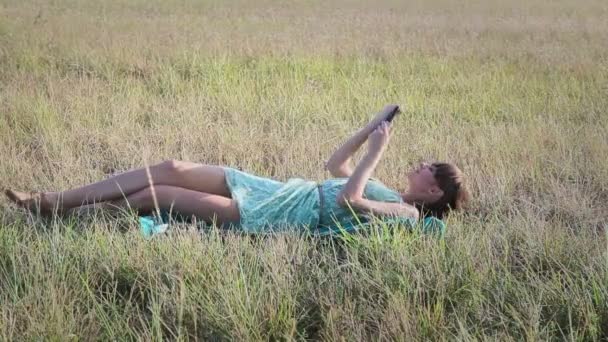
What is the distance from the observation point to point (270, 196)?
13.0 ft

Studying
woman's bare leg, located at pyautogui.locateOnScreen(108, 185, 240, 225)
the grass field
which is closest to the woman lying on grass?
woman's bare leg, located at pyautogui.locateOnScreen(108, 185, 240, 225)

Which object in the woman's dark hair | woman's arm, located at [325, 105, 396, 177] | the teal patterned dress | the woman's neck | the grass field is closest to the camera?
the grass field

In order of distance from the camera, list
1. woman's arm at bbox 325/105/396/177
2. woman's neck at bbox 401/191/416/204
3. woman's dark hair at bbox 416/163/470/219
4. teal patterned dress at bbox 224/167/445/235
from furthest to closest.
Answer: woman's arm at bbox 325/105/396/177 < woman's neck at bbox 401/191/416/204 < woman's dark hair at bbox 416/163/470/219 < teal patterned dress at bbox 224/167/445/235

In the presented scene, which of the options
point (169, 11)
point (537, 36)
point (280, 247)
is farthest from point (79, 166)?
point (169, 11)

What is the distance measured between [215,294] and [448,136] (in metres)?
3.57

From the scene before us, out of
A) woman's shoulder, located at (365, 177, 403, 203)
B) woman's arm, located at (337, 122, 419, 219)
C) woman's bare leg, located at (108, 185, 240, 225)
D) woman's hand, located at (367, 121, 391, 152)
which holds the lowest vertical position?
woman's bare leg, located at (108, 185, 240, 225)

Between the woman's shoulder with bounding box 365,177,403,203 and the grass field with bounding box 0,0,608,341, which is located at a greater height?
the woman's shoulder with bounding box 365,177,403,203

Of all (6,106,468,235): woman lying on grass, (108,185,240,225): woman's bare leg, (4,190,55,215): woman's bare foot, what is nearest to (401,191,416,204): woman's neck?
(6,106,468,235): woman lying on grass

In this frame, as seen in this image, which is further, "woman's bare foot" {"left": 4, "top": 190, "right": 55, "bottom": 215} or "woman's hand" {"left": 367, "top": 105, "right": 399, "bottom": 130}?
"woman's hand" {"left": 367, "top": 105, "right": 399, "bottom": 130}

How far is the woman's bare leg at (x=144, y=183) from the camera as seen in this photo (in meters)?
3.83

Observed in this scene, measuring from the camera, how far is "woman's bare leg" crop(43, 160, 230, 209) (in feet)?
12.6

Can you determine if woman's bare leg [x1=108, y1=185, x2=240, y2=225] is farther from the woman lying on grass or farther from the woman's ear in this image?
the woman's ear

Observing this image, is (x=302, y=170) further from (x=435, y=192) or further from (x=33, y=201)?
(x=33, y=201)

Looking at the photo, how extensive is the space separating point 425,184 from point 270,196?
90 centimetres
